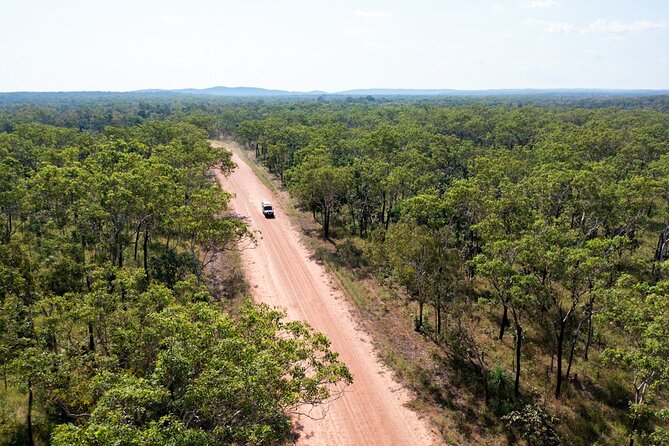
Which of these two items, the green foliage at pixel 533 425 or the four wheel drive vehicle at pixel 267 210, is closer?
the green foliage at pixel 533 425

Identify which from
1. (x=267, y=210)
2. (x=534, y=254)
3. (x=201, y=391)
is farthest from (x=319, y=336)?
(x=267, y=210)

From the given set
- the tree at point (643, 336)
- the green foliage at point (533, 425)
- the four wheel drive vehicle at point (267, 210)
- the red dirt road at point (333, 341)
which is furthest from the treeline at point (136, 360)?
the four wheel drive vehicle at point (267, 210)

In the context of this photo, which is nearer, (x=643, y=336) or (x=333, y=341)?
(x=643, y=336)

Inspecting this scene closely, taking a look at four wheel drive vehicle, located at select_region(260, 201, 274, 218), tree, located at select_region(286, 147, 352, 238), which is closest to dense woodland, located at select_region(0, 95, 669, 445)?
tree, located at select_region(286, 147, 352, 238)

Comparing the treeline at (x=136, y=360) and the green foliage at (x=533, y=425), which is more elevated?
the treeline at (x=136, y=360)

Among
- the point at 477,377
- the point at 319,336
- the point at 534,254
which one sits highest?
the point at 534,254

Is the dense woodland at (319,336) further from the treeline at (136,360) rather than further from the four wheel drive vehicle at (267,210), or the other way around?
the four wheel drive vehicle at (267,210)

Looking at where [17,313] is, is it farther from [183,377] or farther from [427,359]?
[427,359]

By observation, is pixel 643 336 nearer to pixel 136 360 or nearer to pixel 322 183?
pixel 136 360
